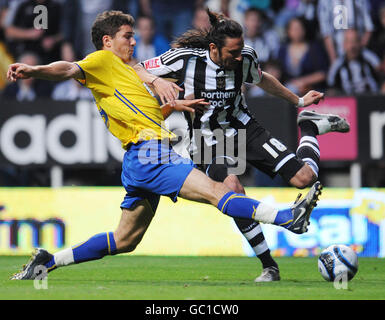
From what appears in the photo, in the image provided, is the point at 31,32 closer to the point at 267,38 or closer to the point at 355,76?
the point at 267,38

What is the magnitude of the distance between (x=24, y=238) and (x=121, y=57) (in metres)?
4.49

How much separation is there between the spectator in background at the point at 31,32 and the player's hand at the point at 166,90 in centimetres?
600

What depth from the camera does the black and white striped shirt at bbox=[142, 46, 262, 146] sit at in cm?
718

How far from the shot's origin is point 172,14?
13.5 metres

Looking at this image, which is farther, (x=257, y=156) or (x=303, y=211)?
(x=257, y=156)

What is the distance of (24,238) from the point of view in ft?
35.3

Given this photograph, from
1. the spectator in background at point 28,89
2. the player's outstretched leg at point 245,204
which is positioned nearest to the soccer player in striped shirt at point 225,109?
the player's outstretched leg at point 245,204

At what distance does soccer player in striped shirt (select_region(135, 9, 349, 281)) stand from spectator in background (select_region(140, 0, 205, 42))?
19.3ft

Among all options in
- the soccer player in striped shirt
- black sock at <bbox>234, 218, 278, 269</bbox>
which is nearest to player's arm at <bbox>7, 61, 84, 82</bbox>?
the soccer player in striped shirt

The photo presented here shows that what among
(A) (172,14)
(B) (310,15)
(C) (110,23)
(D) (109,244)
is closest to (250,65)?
(C) (110,23)

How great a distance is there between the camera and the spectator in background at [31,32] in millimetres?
12453

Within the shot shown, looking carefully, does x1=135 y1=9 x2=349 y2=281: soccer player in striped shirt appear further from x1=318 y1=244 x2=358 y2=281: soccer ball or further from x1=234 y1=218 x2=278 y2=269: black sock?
x1=318 y1=244 x2=358 y2=281: soccer ball

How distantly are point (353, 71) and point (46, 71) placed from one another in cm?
654

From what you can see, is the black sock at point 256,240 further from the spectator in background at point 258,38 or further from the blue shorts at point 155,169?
the spectator in background at point 258,38
